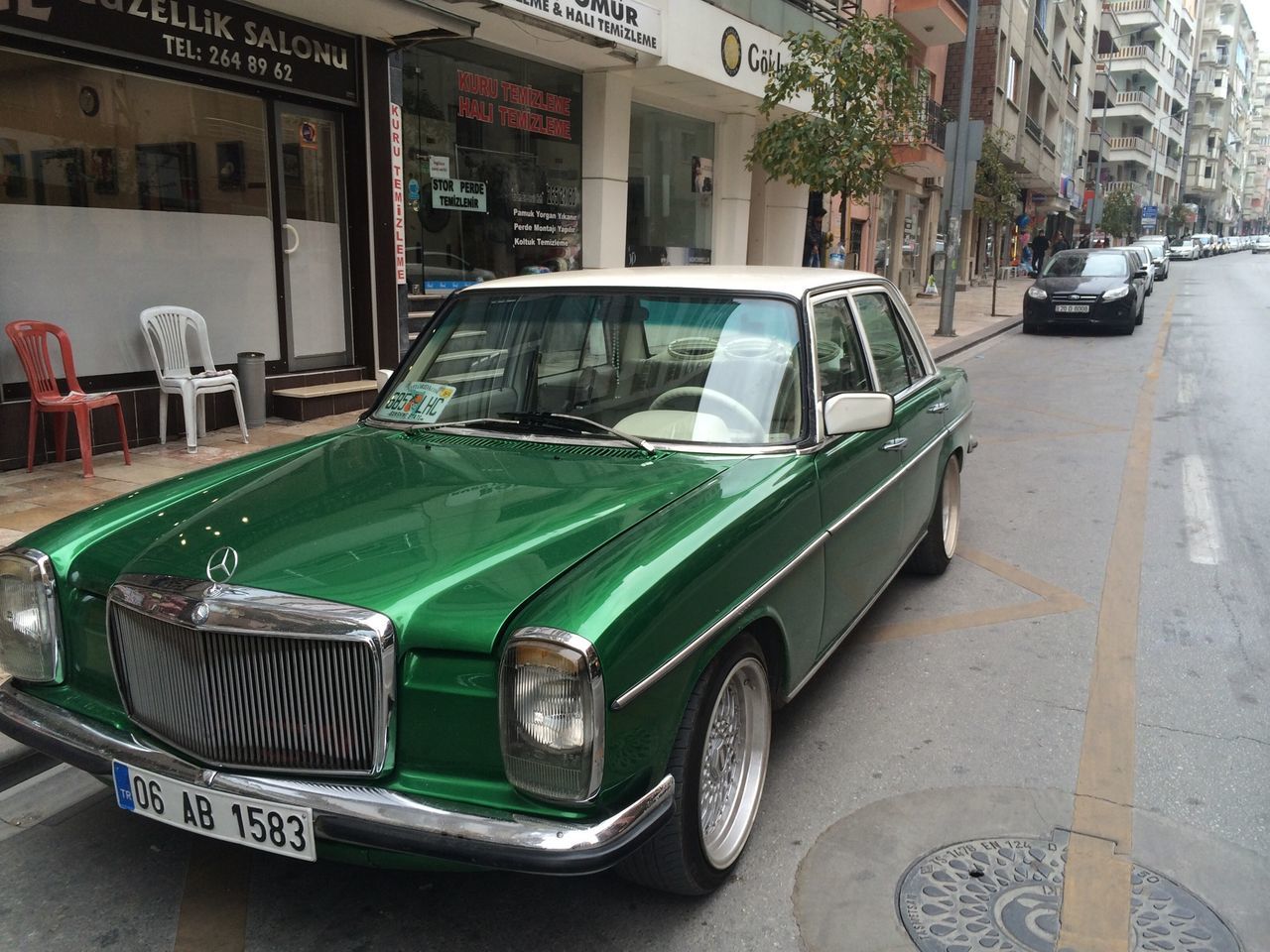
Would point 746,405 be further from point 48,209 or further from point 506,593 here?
point 48,209

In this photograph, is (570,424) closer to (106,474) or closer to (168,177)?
(106,474)

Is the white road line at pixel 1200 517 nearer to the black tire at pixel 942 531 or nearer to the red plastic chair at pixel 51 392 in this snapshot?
the black tire at pixel 942 531

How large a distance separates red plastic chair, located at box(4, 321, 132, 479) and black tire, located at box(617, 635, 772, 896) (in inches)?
217

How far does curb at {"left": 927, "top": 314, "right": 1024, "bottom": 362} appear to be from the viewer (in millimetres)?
16448

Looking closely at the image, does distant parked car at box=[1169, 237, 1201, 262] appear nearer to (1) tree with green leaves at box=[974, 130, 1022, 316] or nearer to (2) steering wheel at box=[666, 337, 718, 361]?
(1) tree with green leaves at box=[974, 130, 1022, 316]

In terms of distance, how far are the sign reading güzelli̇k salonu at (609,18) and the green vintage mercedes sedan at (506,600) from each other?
263 inches

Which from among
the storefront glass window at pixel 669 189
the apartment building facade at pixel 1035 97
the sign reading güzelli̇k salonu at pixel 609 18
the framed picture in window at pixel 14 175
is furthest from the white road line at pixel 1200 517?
the apartment building facade at pixel 1035 97

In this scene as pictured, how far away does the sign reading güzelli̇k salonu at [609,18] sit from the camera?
32.0 feet

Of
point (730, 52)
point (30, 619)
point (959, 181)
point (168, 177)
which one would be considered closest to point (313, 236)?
point (168, 177)

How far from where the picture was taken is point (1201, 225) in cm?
11694

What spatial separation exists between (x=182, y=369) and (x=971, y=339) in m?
14.3

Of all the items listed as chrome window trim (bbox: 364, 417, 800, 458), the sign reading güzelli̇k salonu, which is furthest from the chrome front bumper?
the sign reading güzelli̇k salonu

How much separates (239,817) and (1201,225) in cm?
13520

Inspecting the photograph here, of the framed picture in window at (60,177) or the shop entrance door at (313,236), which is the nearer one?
the framed picture in window at (60,177)
